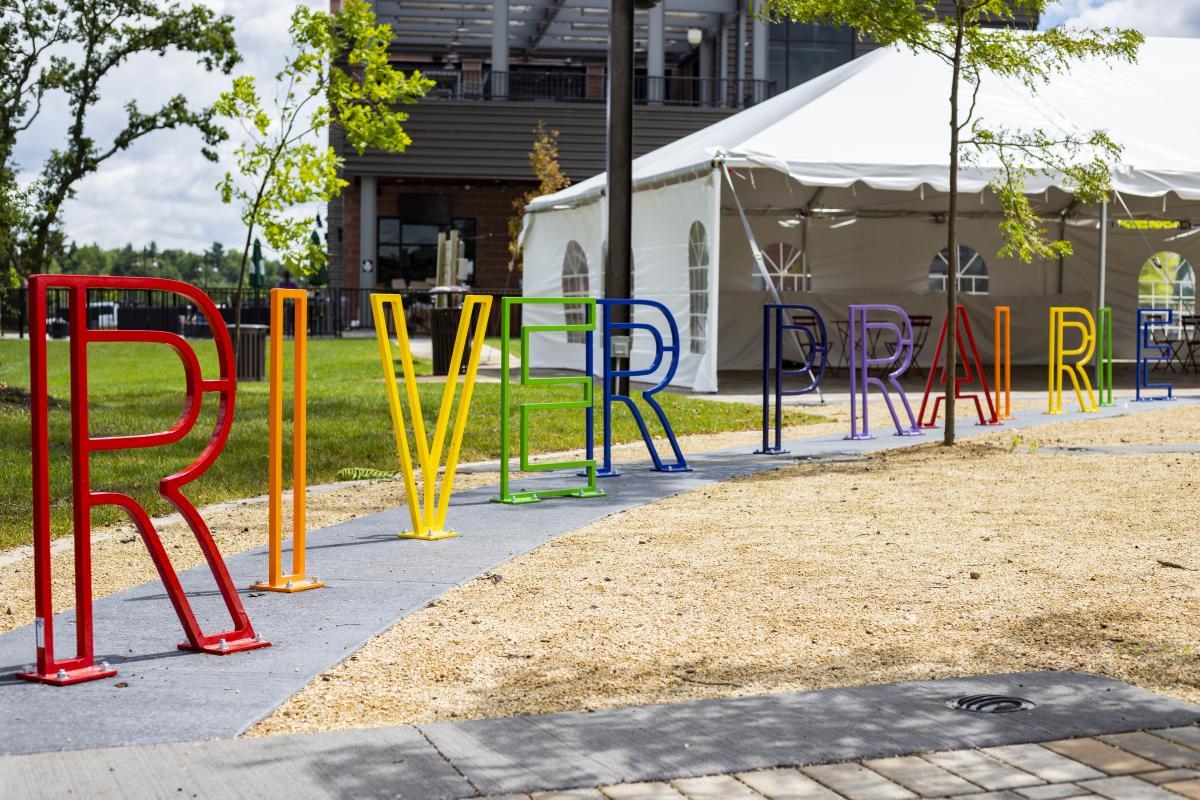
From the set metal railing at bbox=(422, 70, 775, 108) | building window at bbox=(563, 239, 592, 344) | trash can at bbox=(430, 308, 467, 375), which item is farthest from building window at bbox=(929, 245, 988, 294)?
metal railing at bbox=(422, 70, 775, 108)

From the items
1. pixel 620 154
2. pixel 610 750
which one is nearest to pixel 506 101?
pixel 620 154

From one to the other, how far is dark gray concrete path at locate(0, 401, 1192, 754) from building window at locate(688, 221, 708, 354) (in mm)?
8896

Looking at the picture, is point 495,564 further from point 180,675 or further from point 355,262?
point 355,262

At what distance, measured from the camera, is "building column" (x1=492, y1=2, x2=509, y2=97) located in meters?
34.5

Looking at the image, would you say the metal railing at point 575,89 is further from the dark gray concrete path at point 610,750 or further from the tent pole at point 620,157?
the dark gray concrete path at point 610,750

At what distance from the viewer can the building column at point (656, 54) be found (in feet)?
115

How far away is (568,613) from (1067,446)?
7342mm

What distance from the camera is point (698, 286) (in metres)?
18.1

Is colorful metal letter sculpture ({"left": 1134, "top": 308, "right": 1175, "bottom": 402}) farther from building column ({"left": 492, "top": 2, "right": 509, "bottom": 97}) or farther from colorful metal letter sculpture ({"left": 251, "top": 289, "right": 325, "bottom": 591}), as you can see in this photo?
building column ({"left": 492, "top": 2, "right": 509, "bottom": 97})

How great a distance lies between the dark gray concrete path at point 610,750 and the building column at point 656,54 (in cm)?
3191

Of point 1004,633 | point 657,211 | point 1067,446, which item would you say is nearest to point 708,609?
point 1004,633

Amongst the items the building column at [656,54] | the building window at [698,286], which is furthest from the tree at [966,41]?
the building column at [656,54]

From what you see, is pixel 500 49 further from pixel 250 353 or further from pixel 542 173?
pixel 250 353

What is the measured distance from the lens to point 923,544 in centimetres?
752
